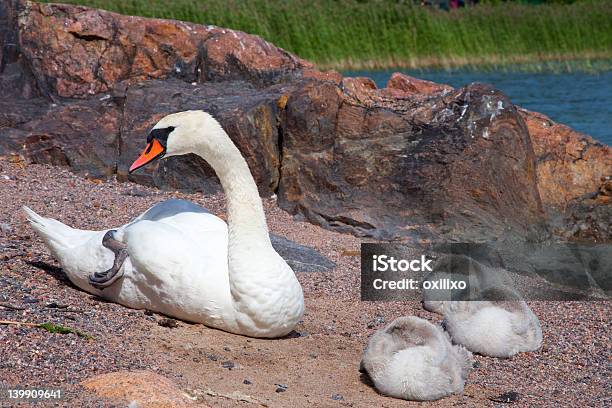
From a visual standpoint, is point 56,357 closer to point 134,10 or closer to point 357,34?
point 134,10

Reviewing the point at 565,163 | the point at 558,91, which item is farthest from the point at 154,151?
the point at 558,91

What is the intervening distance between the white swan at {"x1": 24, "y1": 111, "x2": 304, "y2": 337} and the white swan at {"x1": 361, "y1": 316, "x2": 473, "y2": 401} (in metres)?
0.61

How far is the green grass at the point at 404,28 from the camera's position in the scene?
20.7 meters

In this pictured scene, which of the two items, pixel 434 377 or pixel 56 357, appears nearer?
pixel 56 357

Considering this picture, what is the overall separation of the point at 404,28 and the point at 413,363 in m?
18.3

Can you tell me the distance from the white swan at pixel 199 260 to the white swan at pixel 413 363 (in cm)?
61

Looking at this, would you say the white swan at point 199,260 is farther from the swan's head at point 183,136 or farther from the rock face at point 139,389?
the rock face at point 139,389

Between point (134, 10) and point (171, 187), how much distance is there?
11.2 metres

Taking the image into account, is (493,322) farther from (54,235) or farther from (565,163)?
(565,163)

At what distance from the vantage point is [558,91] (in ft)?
64.8

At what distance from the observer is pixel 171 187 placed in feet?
30.6

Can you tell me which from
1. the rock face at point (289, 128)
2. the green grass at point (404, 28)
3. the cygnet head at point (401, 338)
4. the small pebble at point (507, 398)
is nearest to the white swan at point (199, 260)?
→ the cygnet head at point (401, 338)

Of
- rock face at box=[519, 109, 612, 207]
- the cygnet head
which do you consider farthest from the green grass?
the cygnet head

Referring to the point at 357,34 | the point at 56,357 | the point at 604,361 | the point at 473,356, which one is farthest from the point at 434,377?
the point at 357,34
